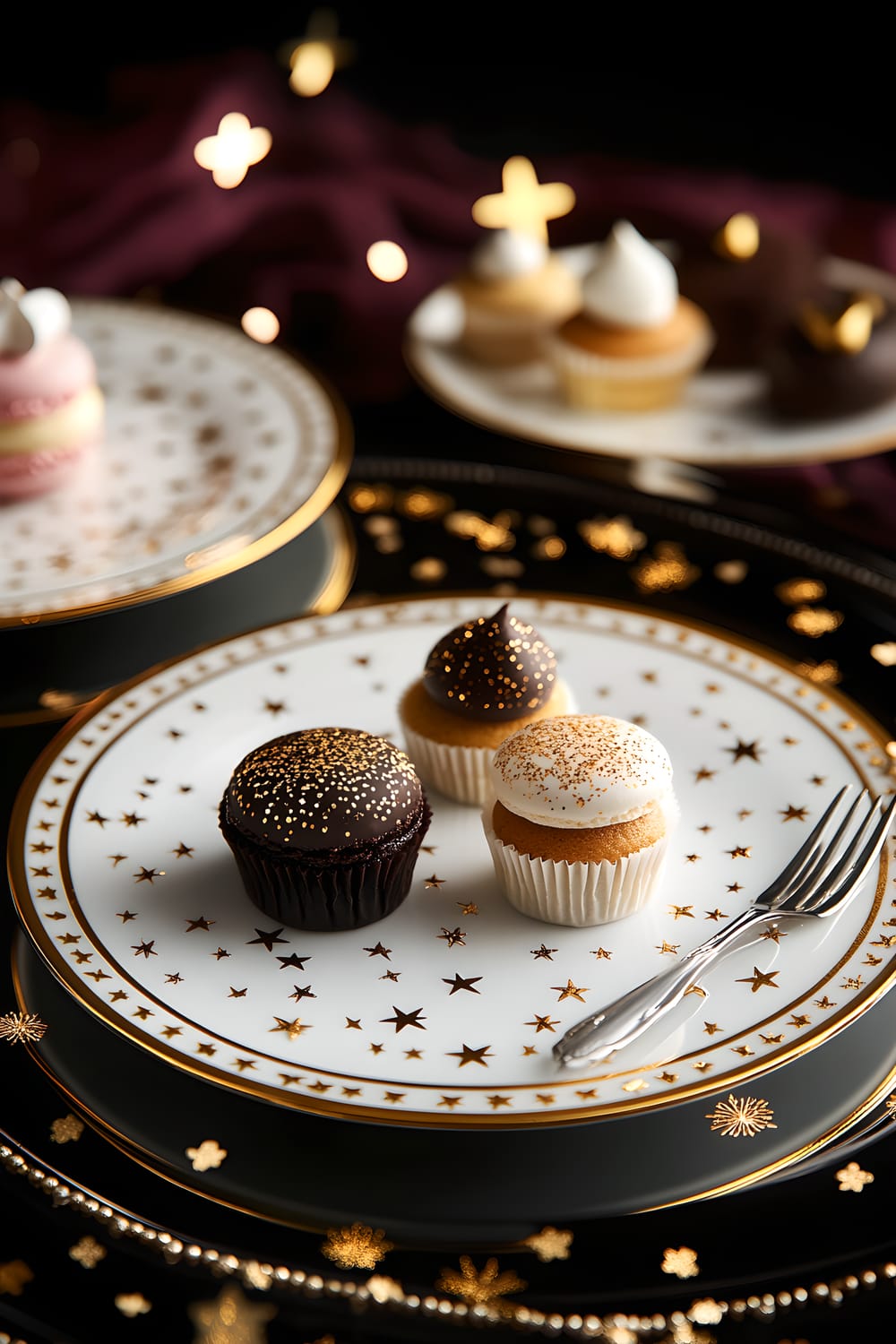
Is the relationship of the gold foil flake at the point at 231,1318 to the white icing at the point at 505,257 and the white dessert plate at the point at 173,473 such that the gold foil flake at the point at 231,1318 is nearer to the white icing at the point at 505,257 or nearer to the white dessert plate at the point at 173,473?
the white dessert plate at the point at 173,473

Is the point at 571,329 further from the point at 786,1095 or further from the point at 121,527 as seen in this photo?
the point at 786,1095

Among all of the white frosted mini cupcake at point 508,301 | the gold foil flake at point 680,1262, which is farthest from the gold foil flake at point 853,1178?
the white frosted mini cupcake at point 508,301

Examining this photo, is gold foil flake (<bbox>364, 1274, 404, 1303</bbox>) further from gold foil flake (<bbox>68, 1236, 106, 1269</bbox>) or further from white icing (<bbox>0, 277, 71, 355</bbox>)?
white icing (<bbox>0, 277, 71, 355</bbox>)

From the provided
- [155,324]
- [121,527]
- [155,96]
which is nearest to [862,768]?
[121,527]

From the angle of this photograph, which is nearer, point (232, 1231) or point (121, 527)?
point (232, 1231)

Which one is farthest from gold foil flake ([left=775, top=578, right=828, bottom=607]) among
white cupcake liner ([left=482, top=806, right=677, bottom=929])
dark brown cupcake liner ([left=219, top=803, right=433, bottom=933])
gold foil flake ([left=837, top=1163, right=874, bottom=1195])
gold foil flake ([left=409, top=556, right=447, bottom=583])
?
gold foil flake ([left=837, top=1163, right=874, bottom=1195])

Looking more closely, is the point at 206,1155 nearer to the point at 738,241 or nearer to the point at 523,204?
the point at 738,241
